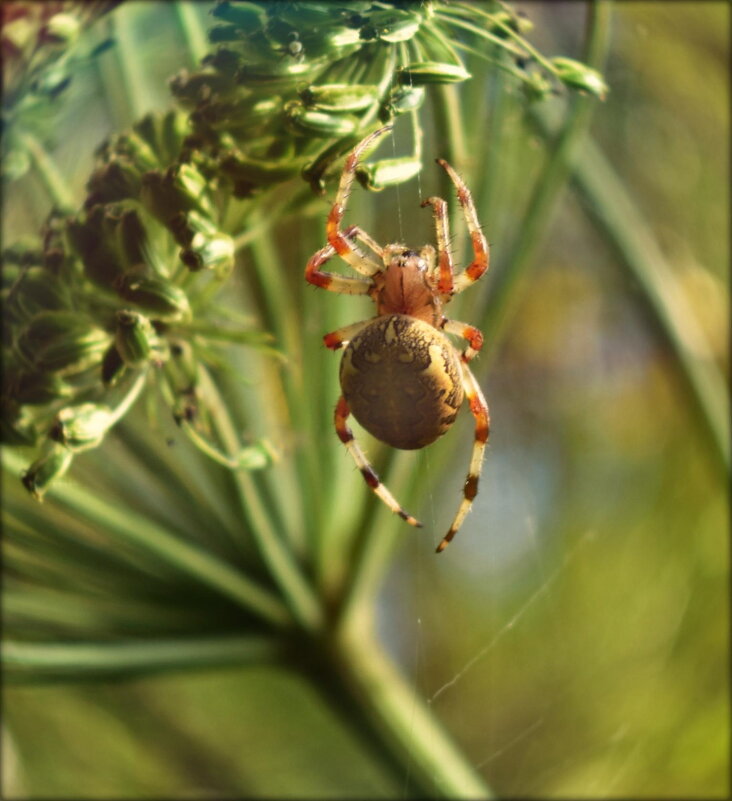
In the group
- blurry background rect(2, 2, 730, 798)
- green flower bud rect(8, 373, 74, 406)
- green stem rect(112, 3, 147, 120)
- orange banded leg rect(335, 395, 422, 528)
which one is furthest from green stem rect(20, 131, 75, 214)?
blurry background rect(2, 2, 730, 798)

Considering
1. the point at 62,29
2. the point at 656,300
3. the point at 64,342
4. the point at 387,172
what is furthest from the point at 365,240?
the point at 656,300

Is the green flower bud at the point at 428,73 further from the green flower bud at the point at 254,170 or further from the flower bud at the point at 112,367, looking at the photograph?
the flower bud at the point at 112,367

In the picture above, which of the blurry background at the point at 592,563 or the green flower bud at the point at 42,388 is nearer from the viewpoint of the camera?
the green flower bud at the point at 42,388

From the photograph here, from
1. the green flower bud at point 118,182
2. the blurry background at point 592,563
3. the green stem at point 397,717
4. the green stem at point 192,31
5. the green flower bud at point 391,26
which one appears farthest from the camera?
the blurry background at point 592,563

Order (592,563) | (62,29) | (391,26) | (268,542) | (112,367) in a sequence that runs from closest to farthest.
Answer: (391,26)
(112,367)
(62,29)
(268,542)
(592,563)

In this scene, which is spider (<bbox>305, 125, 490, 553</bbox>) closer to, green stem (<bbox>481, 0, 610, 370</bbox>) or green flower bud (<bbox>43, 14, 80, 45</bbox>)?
green stem (<bbox>481, 0, 610, 370</bbox>)

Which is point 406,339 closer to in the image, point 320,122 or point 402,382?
point 402,382

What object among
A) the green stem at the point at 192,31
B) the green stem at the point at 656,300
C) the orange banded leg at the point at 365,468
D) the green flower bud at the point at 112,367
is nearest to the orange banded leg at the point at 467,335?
the orange banded leg at the point at 365,468
